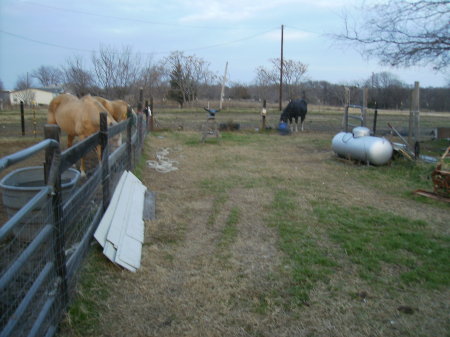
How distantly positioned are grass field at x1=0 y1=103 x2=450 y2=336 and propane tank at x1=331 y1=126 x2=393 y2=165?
159 centimetres

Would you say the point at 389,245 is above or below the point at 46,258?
below

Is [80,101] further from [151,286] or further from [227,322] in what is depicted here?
[227,322]

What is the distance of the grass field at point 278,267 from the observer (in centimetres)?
284

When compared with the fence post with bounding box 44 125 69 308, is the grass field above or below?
below

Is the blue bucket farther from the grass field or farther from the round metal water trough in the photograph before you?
the round metal water trough

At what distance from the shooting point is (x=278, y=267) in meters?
3.76

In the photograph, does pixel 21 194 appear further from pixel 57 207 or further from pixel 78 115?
pixel 78 115

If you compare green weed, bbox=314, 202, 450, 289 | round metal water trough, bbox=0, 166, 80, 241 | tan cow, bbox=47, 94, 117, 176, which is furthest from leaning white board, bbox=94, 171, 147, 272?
green weed, bbox=314, 202, 450, 289

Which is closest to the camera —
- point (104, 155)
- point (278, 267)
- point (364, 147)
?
point (278, 267)

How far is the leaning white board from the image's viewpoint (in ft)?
11.9

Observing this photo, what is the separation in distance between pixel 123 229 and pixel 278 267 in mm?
1642

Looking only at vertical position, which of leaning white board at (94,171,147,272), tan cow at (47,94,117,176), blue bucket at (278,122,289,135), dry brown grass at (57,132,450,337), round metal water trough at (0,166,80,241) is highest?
tan cow at (47,94,117,176)

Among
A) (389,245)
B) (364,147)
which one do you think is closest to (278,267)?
(389,245)

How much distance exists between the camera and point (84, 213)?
3789 mm
